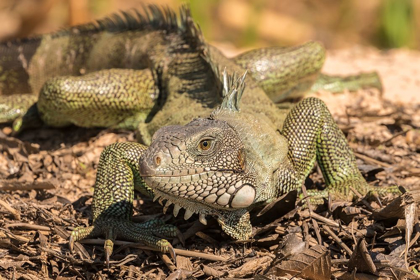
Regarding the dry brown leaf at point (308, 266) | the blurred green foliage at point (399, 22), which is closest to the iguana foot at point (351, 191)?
the dry brown leaf at point (308, 266)

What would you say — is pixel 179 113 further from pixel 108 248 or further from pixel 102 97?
pixel 108 248

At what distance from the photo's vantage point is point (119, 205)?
5789 mm

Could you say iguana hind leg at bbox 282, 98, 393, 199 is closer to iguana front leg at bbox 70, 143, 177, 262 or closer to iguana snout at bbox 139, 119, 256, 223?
iguana snout at bbox 139, 119, 256, 223

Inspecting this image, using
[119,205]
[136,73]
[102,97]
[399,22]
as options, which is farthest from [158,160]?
[399,22]

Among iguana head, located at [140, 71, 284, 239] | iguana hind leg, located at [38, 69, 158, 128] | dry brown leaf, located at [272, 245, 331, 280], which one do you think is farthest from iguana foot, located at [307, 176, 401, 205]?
iguana hind leg, located at [38, 69, 158, 128]

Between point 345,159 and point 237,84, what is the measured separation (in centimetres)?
148

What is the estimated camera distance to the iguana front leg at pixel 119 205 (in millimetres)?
5441

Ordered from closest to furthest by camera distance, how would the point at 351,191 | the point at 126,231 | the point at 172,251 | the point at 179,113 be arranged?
1. the point at 172,251
2. the point at 126,231
3. the point at 351,191
4. the point at 179,113

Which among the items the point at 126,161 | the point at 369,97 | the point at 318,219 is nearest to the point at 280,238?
the point at 318,219

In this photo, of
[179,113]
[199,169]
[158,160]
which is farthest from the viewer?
[179,113]

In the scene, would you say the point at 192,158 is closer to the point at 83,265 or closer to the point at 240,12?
the point at 83,265

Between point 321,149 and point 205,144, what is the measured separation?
1904 millimetres

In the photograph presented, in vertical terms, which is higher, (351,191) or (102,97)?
(102,97)

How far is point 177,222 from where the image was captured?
5.84 m
